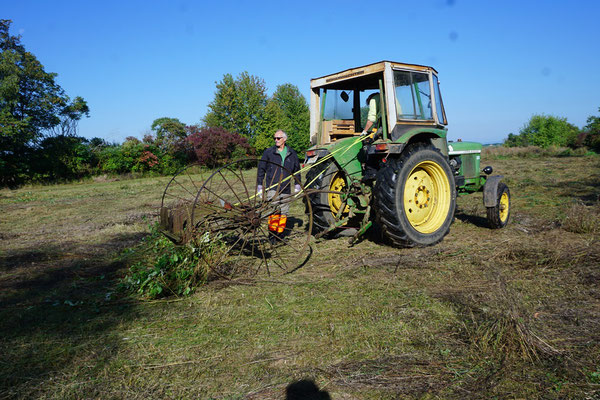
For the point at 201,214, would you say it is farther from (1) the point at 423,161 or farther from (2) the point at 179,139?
(2) the point at 179,139

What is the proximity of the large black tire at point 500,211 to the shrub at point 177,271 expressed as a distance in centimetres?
423

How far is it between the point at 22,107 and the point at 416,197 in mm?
28535

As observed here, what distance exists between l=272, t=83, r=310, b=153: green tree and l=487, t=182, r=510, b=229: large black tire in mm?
32043

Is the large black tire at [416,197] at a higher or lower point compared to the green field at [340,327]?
higher

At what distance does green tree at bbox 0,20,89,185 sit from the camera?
21547 millimetres

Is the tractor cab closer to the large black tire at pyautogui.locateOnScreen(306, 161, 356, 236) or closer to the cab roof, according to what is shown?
the cab roof

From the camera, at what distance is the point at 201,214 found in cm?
455

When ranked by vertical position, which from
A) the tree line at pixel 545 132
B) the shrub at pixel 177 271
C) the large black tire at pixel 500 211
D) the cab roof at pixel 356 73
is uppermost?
the tree line at pixel 545 132

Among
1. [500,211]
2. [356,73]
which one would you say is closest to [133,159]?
[356,73]

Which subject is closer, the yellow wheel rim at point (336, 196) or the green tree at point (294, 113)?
the yellow wheel rim at point (336, 196)

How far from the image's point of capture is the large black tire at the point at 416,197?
4.98 meters

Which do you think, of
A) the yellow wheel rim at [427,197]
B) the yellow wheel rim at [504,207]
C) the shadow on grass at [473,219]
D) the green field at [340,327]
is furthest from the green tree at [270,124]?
the green field at [340,327]

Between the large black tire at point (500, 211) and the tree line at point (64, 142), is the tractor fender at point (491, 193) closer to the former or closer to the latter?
the large black tire at point (500, 211)

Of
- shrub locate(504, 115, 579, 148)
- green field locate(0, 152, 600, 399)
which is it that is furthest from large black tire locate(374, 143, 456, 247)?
shrub locate(504, 115, 579, 148)
